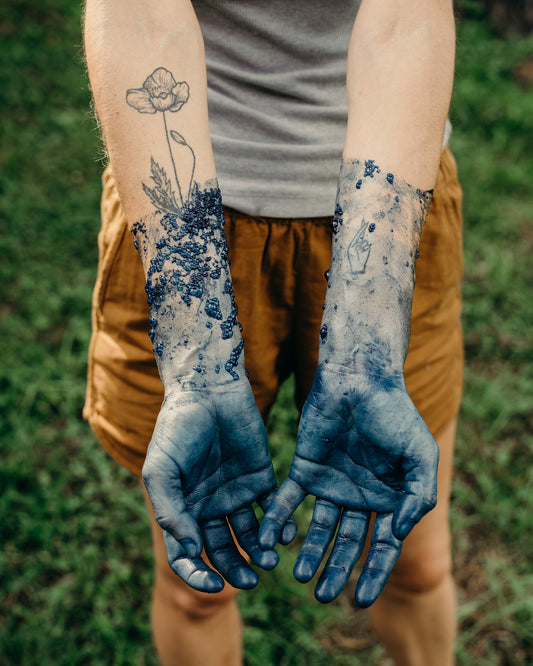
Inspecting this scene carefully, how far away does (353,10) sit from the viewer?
4.52 feet

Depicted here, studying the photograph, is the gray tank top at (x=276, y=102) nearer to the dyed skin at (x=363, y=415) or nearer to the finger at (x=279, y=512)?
the dyed skin at (x=363, y=415)

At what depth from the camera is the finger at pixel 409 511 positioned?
1117 millimetres

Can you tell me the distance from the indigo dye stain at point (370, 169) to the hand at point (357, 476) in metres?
0.41

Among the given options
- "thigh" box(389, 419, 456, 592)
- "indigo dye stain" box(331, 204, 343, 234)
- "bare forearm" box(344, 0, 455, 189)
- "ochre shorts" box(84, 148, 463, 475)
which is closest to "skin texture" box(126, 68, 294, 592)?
"ochre shorts" box(84, 148, 463, 475)

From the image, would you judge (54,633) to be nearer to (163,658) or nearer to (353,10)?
(163,658)

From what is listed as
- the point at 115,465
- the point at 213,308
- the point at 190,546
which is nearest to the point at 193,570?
the point at 190,546

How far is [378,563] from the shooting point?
1159 millimetres

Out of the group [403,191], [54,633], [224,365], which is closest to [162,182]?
[224,365]

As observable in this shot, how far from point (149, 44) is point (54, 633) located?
6.48 feet

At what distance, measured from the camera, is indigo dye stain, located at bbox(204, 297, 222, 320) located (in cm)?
126

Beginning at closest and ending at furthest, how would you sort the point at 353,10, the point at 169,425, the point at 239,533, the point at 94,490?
the point at 169,425, the point at 239,533, the point at 353,10, the point at 94,490

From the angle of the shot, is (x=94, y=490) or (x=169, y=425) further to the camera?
(x=94, y=490)

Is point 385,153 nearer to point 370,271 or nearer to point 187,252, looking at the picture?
point 370,271

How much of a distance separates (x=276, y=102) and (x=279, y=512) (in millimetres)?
894
